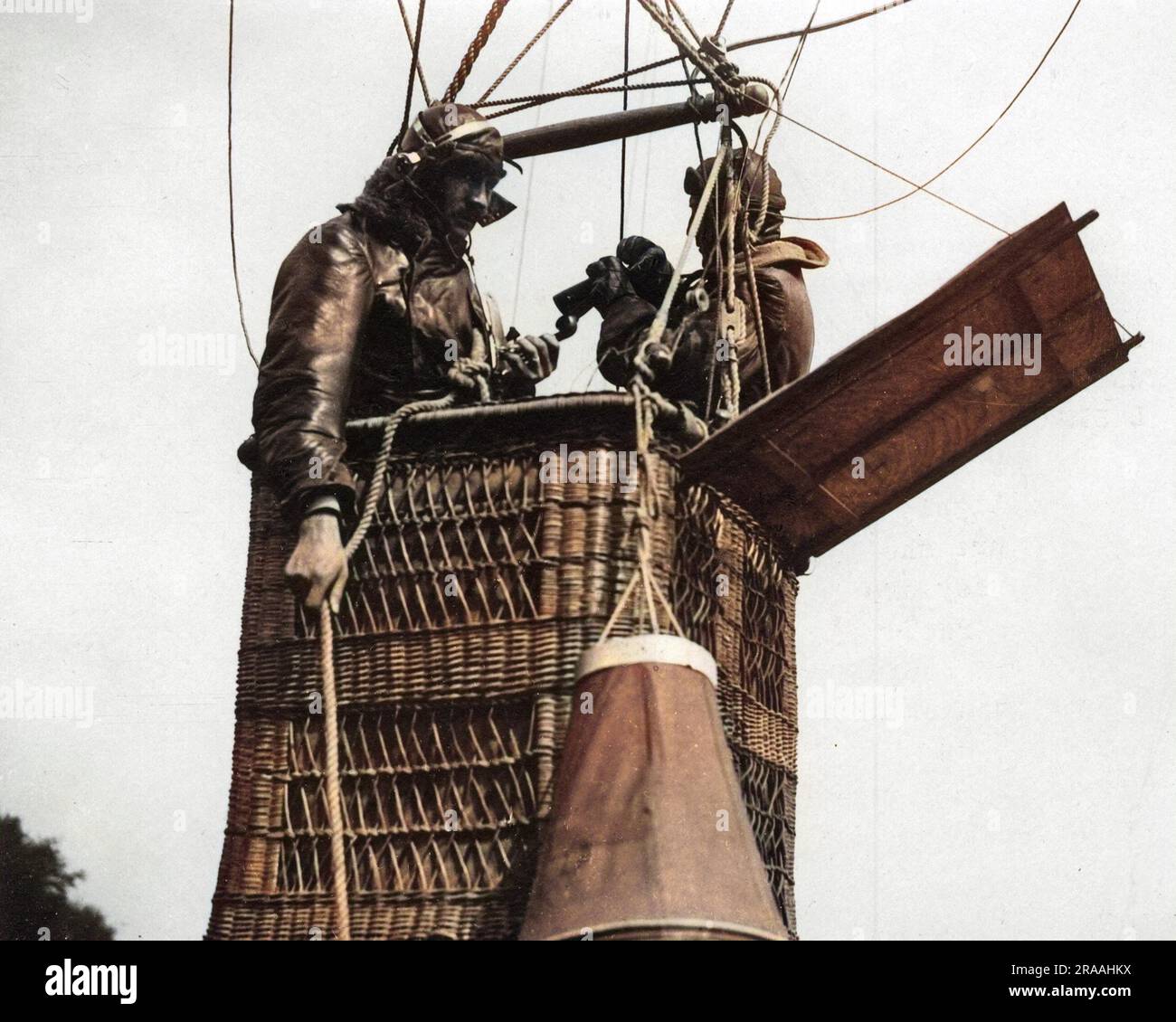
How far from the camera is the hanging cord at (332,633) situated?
9.31 feet

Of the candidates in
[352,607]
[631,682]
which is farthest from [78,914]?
[631,682]

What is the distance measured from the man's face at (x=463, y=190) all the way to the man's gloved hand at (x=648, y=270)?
0.48 meters

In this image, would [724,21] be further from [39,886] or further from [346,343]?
[39,886]

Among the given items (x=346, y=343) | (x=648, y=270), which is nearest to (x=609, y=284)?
(x=648, y=270)

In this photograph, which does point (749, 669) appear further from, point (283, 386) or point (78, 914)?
point (78, 914)

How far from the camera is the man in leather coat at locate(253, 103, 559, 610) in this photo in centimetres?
311

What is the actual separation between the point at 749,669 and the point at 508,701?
2.01ft

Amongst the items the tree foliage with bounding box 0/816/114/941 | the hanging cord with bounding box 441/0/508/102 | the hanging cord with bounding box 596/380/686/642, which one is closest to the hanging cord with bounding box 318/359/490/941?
the hanging cord with bounding box 596/380/686/642

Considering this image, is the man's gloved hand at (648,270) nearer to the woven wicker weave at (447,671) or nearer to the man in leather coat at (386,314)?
the man in leather coat at (386,314)

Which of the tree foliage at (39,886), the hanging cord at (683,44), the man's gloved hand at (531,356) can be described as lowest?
the tree foliage at (39,886)

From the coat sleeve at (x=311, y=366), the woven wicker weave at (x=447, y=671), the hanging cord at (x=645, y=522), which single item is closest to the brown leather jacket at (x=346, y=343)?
the coat sleeve at (x=311, y=366)

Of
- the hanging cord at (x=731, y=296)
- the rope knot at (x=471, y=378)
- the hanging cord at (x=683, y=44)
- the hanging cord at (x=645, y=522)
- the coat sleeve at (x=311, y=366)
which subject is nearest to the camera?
the hanging cord at (x=645, y=522)
